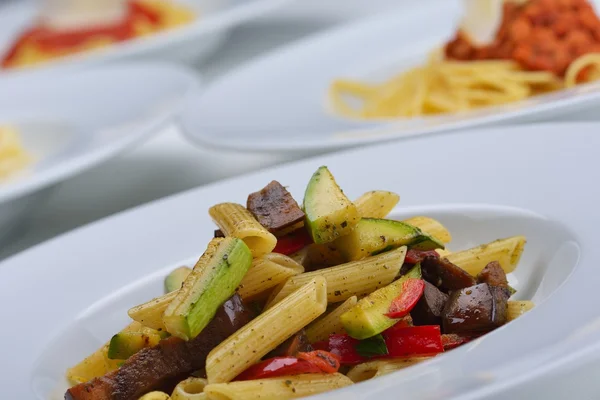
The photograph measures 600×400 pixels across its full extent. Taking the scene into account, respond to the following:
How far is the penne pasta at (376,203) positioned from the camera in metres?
1.56

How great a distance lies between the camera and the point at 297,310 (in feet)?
4.35

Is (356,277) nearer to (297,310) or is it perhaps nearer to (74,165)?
(297,310)

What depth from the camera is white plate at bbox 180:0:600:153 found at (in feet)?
7.01

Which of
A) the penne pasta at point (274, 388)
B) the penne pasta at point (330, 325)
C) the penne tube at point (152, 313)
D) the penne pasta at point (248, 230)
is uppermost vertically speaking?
the penne pasta at point (248, 230)

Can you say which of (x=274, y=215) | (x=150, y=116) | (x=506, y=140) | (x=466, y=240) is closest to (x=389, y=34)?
(x=150, y=116)

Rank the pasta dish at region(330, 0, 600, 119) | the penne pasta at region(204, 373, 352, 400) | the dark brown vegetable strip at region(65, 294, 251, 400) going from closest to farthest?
1. the penne pasta at region(204, 373, 352, 400)
2. the dark brown vegetable strip at region(65, 294, 251, 400)
3. the pasta dish at region(330, 0, 600, 119)

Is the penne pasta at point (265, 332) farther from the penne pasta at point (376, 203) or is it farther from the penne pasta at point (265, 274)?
the penne pasta at point (376, 203)

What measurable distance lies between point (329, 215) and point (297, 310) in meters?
0.17

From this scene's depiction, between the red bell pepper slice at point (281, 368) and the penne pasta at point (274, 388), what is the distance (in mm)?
15

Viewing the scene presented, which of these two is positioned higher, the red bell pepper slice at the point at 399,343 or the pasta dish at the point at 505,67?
the pasta dish at the point at 505,67

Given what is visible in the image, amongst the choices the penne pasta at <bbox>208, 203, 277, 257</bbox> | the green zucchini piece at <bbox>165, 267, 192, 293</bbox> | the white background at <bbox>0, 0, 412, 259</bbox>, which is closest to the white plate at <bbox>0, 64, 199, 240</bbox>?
the white background at <bbox>0, 0, 412, 259</bbox>

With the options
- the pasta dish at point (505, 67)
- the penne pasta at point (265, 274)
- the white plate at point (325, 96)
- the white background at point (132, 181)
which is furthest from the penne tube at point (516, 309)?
the pasta dish at point (505, 67)

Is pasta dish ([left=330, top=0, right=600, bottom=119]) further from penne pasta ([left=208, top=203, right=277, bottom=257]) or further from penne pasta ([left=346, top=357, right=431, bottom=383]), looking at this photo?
penne pasta ([left=346, top=357, right=431, bottom=383])

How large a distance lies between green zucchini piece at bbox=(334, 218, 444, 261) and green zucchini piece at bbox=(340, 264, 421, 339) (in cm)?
10
